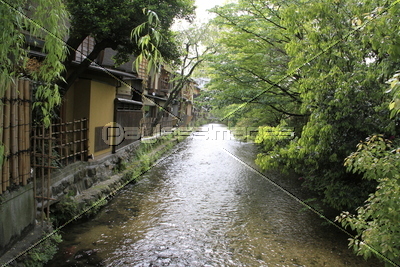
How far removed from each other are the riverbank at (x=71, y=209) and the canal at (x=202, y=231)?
0.21 meters

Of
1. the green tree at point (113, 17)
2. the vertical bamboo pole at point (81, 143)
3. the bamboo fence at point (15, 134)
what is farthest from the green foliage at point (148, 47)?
the vertical bamboo pole at point (81, 143)

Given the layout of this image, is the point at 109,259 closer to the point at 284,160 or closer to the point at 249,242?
the point at 249,242

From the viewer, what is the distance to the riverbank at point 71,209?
13.3ft

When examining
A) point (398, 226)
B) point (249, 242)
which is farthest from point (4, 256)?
point (398, 226)

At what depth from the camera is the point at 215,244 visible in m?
5.49

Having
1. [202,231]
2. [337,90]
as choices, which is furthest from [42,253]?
[337,90]

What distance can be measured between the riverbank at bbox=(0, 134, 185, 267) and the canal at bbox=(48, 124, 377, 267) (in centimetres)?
21

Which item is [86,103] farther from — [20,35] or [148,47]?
[148,47]

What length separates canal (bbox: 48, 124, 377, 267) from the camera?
193 inches

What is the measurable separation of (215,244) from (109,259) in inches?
76.6

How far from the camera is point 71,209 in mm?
5863

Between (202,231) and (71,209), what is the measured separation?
2735 millimetres

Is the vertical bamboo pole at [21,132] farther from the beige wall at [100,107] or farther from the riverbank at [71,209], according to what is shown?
the beige wall at [100,107]

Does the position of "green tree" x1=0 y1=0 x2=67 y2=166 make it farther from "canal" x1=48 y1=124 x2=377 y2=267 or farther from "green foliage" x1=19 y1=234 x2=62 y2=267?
"canal" x1=48 y1=124 x2=377 y2=267
